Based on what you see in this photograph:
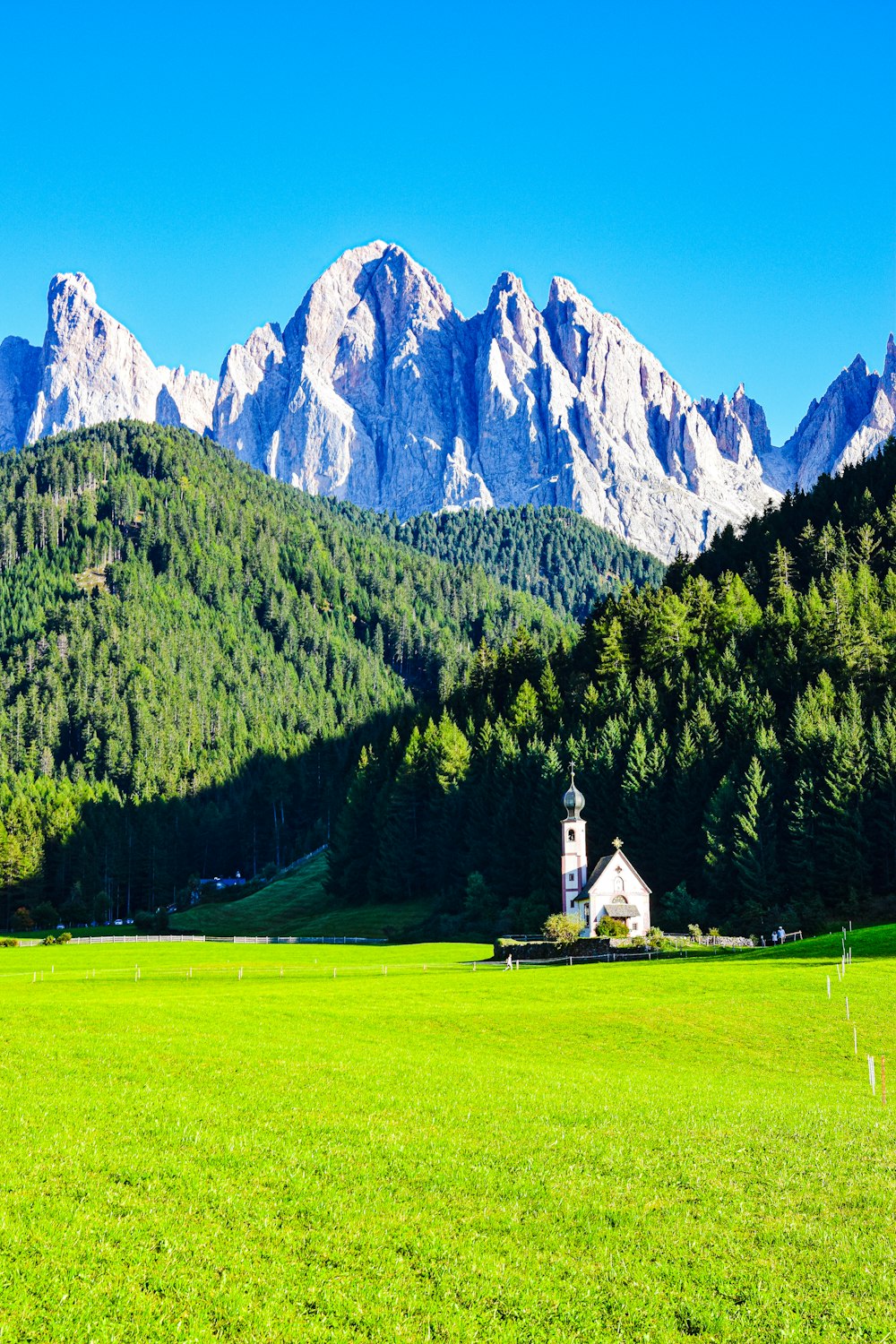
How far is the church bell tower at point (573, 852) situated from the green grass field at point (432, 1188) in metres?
55.8

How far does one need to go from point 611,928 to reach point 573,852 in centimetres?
1446

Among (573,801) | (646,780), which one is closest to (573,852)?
(573,801)


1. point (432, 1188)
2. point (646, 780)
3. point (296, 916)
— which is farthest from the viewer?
point (296, 916)

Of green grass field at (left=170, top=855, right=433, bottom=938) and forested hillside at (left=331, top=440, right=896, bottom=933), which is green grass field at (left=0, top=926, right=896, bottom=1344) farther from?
green grass field at (left=170, top=855, right=433, bottom=938)

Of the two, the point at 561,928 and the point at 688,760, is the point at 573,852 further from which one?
the point at 561,928

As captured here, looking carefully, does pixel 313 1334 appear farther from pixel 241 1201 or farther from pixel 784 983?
pixel 784 983

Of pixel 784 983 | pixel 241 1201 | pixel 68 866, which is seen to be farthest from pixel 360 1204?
pixel 68 866

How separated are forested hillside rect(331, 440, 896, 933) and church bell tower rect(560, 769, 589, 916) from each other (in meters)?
3.21

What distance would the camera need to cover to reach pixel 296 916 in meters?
121

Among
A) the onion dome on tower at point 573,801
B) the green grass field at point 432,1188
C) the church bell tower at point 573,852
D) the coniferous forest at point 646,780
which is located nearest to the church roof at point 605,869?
the coniferous forest at point 646,780

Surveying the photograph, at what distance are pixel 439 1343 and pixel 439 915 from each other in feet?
293

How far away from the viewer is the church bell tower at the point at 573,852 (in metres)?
88.9

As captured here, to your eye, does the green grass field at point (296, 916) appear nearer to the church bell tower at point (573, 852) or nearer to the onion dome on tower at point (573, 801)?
the church bell tower at point (573, 852)

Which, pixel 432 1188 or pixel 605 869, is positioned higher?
pixel 605 869
